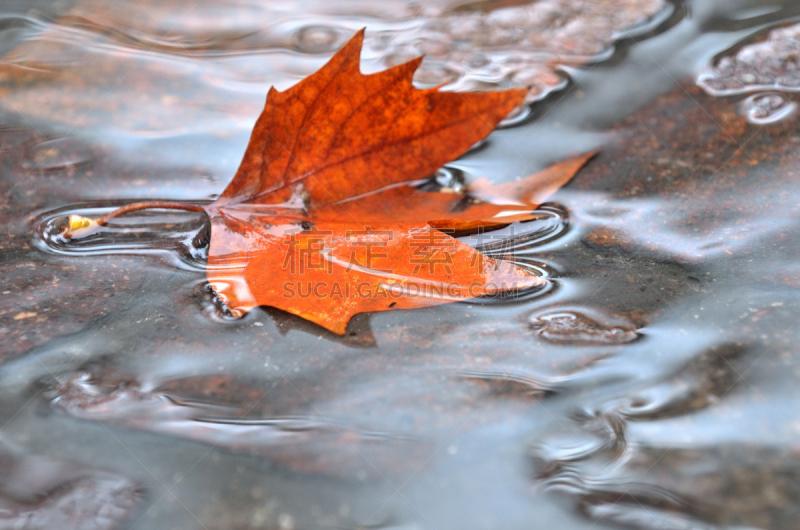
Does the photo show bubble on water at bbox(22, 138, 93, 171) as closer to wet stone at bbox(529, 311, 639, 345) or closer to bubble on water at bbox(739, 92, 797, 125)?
wet stone at bbox(529, 311, 639, 345)

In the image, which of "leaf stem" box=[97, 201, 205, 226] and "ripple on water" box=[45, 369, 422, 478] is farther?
"leaf stem" box=[97, 201, 205, 226]

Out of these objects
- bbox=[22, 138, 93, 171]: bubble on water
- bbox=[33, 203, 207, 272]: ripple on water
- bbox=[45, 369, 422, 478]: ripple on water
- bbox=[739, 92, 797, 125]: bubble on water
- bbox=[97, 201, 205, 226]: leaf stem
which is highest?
bbox=[739, 92, 797, 125]: bubble on water

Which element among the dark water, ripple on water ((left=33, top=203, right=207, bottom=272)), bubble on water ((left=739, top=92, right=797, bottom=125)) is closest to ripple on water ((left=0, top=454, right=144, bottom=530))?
the dark water

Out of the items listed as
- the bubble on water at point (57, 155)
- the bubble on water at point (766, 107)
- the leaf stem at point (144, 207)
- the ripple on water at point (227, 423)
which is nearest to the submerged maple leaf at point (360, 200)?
the leaf stem at point (144, 207)

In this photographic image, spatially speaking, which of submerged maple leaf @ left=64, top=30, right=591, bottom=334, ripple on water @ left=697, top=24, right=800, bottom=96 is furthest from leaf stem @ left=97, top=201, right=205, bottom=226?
ripple on water @ left=697, top=24, right=800, bottom=96

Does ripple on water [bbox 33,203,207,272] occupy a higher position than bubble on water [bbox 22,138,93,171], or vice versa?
bubble on water [bbox 22,138,93,171]

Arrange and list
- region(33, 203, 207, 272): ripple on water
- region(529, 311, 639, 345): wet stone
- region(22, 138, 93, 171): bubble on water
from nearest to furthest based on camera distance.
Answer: region(529, 311, 639, 345): wet stone → region(33, 203, 207, 272): ripple on water → region(22, 138, 93, 171): bubble on water

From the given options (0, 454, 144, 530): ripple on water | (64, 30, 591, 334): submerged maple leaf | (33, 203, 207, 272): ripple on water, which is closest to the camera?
(0, 454, 144, 530): ripple on water

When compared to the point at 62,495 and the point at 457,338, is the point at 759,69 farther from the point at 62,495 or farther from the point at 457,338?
the point at 62,495

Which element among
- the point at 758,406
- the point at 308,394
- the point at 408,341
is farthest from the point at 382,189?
the point at 758,406
